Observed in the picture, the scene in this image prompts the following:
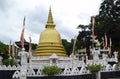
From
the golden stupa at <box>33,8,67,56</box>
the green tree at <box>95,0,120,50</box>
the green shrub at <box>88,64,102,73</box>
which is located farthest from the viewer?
the green tree at <box>95,0,120,50</box>

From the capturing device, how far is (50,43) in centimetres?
4316

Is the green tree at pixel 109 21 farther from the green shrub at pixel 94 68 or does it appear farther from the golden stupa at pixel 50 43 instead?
the green shrub at pixel 94 68

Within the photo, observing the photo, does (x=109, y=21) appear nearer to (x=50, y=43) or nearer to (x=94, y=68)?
(x=50, y=43)

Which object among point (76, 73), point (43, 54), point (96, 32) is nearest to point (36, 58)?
point (43, 54)

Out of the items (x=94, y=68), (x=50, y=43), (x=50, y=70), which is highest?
(x=50, y=43)

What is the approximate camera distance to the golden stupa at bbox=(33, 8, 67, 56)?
139 ft

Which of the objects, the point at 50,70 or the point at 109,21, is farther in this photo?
the point at 109,21

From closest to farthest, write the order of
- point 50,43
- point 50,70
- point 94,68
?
point 50,70 < point 94,68 < point 50,43

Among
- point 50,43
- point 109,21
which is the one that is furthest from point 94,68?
point 109,21

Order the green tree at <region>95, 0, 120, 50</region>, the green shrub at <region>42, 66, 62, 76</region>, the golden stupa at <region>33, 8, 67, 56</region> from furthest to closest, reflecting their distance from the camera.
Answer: the green tree at <region>95, 0, 120, 50</region> → the golden stupa at <region>33, 8, 67, 56</region> → the green shrub at <region>42, 66, 62, 76</region>

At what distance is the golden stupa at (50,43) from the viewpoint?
139 ft

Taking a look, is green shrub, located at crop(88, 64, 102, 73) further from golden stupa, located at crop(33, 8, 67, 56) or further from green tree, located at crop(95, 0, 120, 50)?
green tree, located at crop(95, 0, 120, 50)

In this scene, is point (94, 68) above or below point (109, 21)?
below

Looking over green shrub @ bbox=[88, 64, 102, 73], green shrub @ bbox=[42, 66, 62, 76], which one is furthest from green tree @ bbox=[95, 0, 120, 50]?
green shrub @ bbox=[42, 66, 62, 76]
